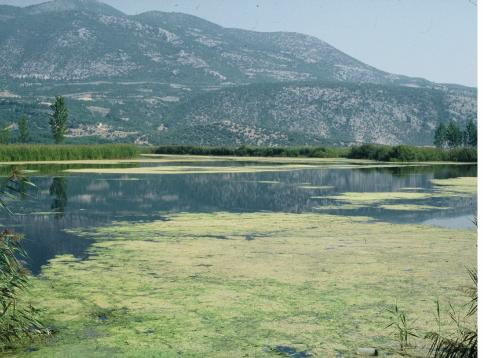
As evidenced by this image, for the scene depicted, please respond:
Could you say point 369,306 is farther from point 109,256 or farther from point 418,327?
point 109,256

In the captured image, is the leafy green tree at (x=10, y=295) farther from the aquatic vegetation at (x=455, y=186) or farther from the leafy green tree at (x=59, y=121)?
the leafy green tree at (x=59, y=121)

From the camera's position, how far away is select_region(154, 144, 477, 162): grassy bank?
2741 inches

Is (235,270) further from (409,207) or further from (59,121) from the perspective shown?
(59,121)

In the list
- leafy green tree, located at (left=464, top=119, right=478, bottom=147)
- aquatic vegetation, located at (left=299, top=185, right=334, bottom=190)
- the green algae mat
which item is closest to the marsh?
the green algae mat

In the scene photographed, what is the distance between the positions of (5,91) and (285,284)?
191 meters

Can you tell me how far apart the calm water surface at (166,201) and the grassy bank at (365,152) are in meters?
30.1

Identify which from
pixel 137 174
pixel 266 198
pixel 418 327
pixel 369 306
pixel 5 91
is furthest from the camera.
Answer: pixel 5 91

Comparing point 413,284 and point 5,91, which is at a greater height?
point 5,91

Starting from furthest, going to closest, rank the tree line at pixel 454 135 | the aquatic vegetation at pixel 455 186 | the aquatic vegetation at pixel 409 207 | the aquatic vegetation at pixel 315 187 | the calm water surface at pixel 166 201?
the tree line at pixel 454 135, the aquatic vegetation at pixel 315 187, the aquatic vegetation at pixel 455 186, the aquatic vegetation at pixel 409 207, the calm water surface at pixel 166 201

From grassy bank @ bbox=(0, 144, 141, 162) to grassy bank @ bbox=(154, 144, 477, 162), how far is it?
1999 centimetres

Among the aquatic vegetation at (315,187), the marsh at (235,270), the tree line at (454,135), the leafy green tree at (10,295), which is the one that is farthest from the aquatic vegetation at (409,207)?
the tree line at (454,135)

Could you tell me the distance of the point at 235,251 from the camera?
1433cm

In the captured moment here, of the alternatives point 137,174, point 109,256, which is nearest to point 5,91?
point 137,174

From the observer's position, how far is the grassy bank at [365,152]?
69625 mm
